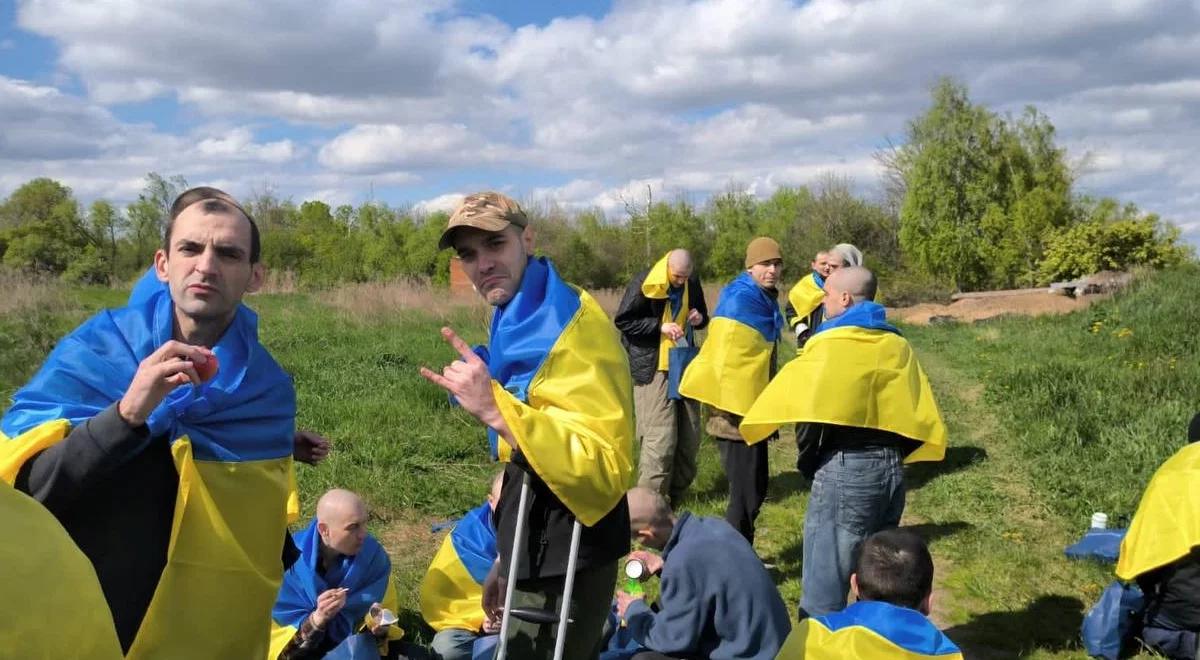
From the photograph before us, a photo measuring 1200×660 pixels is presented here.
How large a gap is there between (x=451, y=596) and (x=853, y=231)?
40192mm

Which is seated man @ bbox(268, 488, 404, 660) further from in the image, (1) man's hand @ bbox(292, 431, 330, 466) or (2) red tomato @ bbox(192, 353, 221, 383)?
(2) red tomato @ bbox(192, 353, 221, 383)

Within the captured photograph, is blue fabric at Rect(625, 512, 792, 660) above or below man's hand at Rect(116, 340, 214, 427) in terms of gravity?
below

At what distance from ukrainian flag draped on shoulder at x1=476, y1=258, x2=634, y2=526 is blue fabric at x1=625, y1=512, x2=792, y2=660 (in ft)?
4.67

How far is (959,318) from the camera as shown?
24750mm

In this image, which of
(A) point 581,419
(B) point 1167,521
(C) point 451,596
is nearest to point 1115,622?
(B) point 1167,521

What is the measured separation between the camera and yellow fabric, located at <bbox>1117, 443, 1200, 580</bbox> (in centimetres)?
430

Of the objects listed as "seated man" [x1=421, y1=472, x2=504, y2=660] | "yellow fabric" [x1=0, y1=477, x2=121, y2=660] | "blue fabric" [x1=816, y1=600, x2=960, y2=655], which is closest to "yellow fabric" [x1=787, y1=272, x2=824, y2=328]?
"seated man" [x1=421, y1=472, x2=504, y2=660]

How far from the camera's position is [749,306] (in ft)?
22.0

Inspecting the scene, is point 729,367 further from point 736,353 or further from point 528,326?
point 528,326

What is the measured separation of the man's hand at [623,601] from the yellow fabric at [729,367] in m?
2.04

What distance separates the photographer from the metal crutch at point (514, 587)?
2490 millimetres

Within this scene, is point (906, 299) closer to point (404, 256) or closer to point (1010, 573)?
point (404, 256)

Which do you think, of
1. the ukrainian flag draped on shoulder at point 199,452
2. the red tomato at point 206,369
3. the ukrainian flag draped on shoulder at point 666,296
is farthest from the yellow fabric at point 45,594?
the ukrainian flag draped on shoulder at point 666,296

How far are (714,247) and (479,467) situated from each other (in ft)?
120
